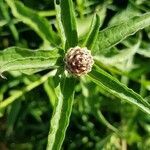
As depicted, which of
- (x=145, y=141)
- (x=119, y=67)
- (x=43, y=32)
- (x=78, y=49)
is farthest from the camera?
(x=145, y=141)

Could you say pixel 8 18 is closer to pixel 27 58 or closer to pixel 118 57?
pixel 118 57

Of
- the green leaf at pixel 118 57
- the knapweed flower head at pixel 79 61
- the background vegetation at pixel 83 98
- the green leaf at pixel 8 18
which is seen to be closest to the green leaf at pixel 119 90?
the knapweed flower head at pixel 79 61

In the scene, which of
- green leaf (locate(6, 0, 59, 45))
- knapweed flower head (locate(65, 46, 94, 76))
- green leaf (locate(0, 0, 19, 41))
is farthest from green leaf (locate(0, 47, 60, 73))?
green leaf (locate(0, 0, 19, 41))

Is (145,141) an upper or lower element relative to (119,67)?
lower

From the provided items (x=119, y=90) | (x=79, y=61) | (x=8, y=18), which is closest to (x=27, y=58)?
(x=79, y=61)

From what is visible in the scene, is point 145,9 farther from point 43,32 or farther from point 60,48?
point 60,48

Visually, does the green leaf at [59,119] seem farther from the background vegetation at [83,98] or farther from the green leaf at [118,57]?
the background vegetation at [83,98]

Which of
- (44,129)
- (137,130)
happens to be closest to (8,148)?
(44,129)
